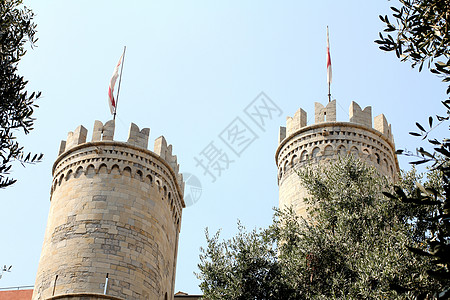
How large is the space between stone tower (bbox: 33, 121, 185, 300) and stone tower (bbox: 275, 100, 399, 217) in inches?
165

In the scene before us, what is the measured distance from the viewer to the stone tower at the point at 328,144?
76.3 feet

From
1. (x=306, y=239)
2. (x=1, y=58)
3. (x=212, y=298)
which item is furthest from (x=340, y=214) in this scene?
(x=1, y=58)

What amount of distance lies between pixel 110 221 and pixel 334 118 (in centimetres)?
865

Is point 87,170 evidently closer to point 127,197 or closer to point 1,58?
point 127,197

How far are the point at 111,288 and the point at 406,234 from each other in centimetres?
938

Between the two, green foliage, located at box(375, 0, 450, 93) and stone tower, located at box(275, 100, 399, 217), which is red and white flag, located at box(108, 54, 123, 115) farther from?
green foliage, located at box(375, 0, 450, 93)

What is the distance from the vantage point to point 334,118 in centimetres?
2416

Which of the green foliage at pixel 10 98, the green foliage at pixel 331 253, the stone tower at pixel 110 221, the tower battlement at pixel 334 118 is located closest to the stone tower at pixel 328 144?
the tower battlement at pixel 334 118

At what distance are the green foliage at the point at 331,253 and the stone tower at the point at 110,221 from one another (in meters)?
5.03

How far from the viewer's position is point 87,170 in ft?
75.3

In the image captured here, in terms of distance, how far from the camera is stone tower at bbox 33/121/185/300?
67.8 feet

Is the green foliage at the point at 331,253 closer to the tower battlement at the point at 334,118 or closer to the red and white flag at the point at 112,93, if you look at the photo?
the tower battlement at the point at 334,118

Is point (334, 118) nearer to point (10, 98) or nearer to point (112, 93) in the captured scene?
point (112, 93)

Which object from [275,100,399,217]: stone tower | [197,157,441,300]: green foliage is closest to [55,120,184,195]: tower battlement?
[275,100,399,217]: stone tower
